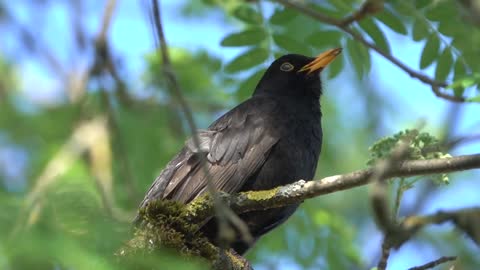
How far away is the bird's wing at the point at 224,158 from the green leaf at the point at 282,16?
2.59 ft

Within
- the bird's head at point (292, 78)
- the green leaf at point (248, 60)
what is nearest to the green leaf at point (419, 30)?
the bird's head at point (292, 78)

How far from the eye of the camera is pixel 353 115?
12.1 metres

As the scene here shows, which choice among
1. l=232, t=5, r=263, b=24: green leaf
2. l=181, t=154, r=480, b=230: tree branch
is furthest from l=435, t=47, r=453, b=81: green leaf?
l=181, t=154, r=480, b=230: tree branch

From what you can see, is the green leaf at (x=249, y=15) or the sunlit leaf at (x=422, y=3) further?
the green leaf at (x=249, y=15)

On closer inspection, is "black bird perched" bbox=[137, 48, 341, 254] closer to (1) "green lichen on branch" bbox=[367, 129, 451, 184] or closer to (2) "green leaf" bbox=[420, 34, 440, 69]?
(2) "green leaf" bbox=[420, 34, 440, 69]

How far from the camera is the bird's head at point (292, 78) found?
7.82m

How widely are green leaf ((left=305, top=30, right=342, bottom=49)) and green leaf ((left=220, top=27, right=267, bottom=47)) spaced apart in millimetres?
453

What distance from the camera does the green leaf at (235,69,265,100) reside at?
7617mm

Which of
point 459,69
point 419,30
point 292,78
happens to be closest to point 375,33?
point 419,30

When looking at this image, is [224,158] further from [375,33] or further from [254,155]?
[375,33]

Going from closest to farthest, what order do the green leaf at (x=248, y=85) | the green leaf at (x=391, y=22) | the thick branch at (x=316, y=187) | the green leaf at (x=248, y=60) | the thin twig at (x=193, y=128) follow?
the thin twig at (x=193, y=128)
the thick branch at (x=316, y=187)
the green leaf at (x=391, y=22)
the green leaf at (x=248, y=60)
the green leaf at (x=248, y=85)

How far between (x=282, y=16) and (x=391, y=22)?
1.01 metres

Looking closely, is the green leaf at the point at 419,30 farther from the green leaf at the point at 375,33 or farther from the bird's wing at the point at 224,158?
the bird's wing at the point at 224,158

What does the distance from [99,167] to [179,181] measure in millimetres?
1829
